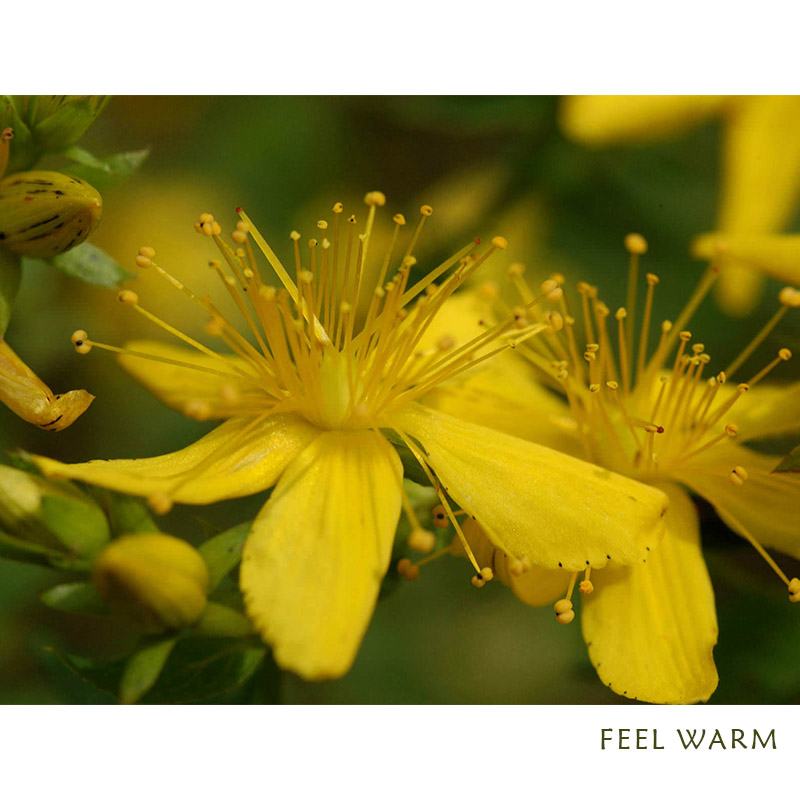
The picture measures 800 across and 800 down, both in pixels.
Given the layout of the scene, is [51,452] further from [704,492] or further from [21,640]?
[704,492]

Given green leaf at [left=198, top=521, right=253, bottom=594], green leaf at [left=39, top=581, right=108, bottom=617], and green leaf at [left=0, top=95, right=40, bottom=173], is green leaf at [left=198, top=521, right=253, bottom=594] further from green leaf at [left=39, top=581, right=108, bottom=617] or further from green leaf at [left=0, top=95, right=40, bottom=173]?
green leaf at [left=0, top=95, right=40, bottom=173]

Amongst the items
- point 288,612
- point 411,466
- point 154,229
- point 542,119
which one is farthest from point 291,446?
point 542,119

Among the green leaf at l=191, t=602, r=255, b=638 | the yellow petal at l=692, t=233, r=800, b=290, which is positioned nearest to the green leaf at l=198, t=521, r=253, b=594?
the green leaf at l=191, t=602, r=255, b=638

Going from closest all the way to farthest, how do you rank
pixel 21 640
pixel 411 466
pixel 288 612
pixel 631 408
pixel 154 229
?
pixel 288 612 → pixel 411 466 → pixel 631 408 → pixel 21 640 → pixel 154 229

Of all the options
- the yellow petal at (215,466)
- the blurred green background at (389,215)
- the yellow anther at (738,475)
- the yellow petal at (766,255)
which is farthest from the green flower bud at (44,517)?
the yellow petal at (766,255)

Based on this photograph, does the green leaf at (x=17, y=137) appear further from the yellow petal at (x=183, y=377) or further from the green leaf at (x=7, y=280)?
the yellow petal at (x=183, y=377)

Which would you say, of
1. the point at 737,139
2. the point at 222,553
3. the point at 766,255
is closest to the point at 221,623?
the point at 222,553

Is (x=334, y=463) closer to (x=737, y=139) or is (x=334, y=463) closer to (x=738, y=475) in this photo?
(x=738, y=475)
